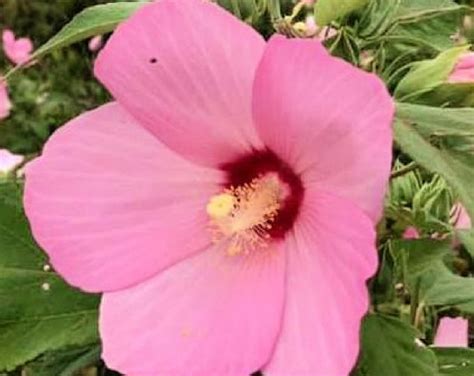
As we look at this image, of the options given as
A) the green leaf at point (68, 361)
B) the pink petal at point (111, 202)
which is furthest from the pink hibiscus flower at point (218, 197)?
the green leaf at point (68, 361)

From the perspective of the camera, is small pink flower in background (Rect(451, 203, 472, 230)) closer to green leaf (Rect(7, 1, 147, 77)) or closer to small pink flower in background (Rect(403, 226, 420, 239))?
small pink flower in background (Rect(403, 226, 420, 239))

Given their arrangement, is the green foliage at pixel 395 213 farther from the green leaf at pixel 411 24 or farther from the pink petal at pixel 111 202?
the pink petal at pixel 111 202

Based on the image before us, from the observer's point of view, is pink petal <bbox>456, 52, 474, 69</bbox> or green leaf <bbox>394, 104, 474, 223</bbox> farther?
pink petal <bbox>456, 52, 474, 69</bbox>

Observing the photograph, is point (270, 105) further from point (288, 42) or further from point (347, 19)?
point (347, 19)

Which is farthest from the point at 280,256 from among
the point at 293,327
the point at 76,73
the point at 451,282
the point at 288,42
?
the point at 76,73

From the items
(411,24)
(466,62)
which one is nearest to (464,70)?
(466,62)

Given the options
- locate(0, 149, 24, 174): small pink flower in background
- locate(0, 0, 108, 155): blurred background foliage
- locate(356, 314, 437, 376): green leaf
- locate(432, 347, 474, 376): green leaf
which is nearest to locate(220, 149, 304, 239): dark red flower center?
locate(356, 314, 437, 376): green leaf
